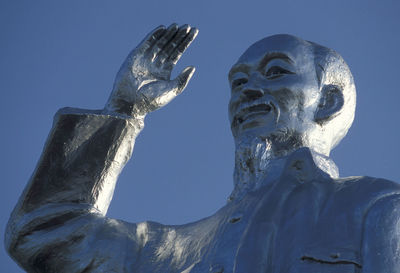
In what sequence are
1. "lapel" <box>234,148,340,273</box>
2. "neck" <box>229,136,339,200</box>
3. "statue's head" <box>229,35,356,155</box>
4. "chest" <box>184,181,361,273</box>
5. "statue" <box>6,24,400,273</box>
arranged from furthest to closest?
"statue's head" <box>229,35,356,155</box> → "neck" <box>229,136,339,200</box> → "statue" <box>6,24,400,273</box> → "lapel" <box>234,148,340,273</box> → "chest" <box>184,181,361,273</box>

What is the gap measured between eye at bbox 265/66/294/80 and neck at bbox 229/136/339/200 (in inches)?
28.4

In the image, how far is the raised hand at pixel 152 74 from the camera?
9.11m

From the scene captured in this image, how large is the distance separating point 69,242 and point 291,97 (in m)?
2.45

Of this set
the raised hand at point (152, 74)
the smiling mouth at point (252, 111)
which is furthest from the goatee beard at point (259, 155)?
the raised hand at point (152, 74)

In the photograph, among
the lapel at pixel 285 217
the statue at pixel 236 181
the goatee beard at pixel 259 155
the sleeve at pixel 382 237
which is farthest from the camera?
the goatee beard at pixel 259 155

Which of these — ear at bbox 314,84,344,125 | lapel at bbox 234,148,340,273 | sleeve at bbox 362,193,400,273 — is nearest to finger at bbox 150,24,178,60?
ear at bbox 314,84,344,125

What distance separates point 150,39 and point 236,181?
1.70m

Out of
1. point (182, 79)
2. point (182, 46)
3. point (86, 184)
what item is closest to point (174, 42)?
point (182, 46)

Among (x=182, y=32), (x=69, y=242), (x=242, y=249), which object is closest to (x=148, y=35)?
(x=182, y=32)

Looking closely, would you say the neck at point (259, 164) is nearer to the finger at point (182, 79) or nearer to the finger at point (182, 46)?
the finger at point (182, 79)

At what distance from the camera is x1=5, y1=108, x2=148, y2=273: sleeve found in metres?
8.49

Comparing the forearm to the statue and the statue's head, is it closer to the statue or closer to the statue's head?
the statue

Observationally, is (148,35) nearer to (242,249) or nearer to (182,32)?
(182,32)

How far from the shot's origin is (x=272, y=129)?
343 inches
